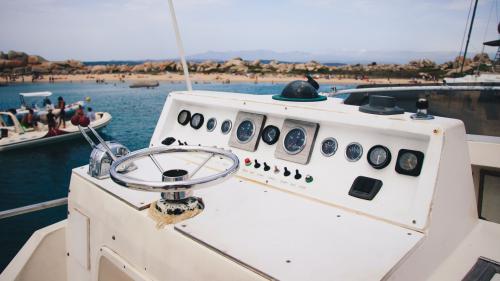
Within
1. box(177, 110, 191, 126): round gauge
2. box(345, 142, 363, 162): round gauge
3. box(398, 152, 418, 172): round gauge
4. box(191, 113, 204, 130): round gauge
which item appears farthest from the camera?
box(177, 110, 191, 126): round gauge

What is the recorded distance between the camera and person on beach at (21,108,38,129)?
16.1m

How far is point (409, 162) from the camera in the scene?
194 cm

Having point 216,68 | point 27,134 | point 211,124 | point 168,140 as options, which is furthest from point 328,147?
point 216,68

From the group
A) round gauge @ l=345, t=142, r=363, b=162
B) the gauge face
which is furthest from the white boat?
the gauge face

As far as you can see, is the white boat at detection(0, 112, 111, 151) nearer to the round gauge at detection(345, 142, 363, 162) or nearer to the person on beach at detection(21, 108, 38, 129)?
the person on beach at detection(21, 108, 38, 129)

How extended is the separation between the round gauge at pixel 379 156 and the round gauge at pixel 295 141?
0.51 meters

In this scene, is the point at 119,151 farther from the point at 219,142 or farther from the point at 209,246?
the point at 209,246

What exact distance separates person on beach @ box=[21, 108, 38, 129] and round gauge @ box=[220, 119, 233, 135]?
16965 mm

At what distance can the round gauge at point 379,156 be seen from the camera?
6.63ft

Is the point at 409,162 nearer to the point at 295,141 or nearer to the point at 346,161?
the point at 346,161

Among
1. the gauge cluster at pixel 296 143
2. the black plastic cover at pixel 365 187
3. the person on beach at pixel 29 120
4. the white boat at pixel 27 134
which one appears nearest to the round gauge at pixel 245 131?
the gauge cluster at pixel 296 143

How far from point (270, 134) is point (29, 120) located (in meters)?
17.9

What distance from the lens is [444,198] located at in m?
1.84

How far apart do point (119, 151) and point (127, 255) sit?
841mm
